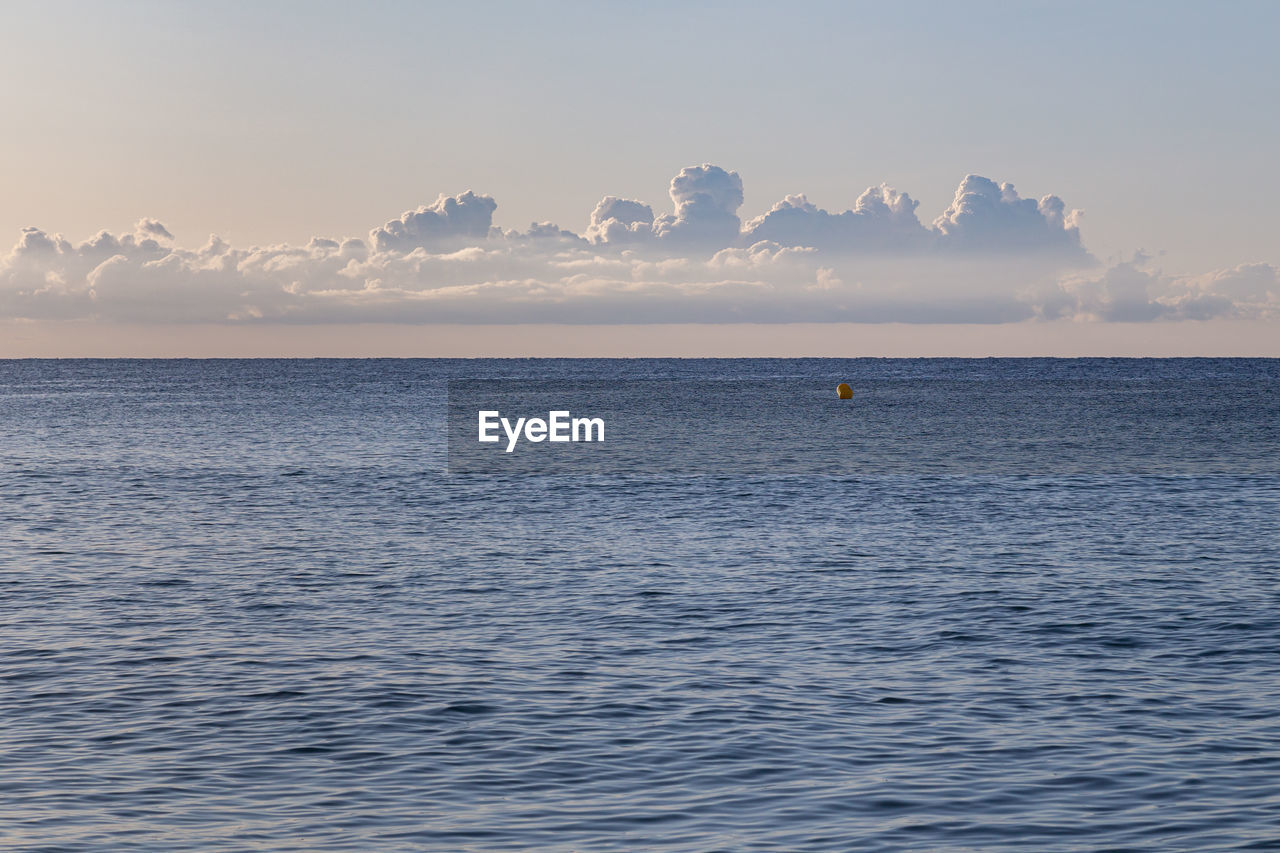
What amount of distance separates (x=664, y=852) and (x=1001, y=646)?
12.1 m

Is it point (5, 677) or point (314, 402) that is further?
point (314, 402)

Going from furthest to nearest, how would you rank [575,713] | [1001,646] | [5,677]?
[1001,646]
[5,677]
[575,713]

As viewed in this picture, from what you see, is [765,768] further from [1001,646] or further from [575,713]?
[1001,646]

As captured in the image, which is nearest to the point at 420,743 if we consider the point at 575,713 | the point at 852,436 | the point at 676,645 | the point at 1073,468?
the point at 575,713

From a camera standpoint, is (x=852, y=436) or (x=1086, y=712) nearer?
(x=1086, y=712)

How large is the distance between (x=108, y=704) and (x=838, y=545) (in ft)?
74.7

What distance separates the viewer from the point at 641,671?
23219 mm

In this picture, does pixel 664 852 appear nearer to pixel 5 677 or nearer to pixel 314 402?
pixel 5 677

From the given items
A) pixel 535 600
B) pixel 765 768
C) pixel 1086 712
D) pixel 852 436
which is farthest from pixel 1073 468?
pixel 765 768

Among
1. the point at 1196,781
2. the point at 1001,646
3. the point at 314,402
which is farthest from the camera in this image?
the point at 314,402

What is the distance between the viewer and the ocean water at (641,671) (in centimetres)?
1622

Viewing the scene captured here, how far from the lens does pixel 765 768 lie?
17844mm

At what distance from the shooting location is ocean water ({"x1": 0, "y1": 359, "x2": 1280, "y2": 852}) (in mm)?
16219

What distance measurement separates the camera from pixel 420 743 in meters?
19.1
